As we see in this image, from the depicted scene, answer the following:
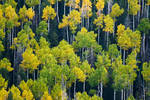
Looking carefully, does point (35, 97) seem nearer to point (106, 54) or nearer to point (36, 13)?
point (106, 54)

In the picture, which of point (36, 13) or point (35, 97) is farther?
point (36, 13)

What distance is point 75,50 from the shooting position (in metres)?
65.2

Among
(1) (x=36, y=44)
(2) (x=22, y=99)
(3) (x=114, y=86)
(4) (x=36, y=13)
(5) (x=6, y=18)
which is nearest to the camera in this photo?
(2) (x=22, y=99)

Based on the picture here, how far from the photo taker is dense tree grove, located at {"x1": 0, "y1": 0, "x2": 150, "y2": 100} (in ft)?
179

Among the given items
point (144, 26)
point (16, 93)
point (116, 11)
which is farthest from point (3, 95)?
point (116, 11)

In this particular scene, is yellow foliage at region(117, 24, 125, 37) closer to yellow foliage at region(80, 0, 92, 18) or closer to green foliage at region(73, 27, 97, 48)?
green foliage at region(73, 27, 97, 48)

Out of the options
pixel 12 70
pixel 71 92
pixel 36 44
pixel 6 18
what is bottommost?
pixel 71 92

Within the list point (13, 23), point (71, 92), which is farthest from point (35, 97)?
point (13, 23)

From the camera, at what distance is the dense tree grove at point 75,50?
54650 mm

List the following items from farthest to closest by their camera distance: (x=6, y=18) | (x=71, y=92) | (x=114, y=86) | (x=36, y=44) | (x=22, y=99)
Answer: (x=6, y=18), (x=36, y=44), (x=71, y=92), (x=114, y=86), (x=22, y=99)

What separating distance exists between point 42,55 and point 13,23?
38.0ft

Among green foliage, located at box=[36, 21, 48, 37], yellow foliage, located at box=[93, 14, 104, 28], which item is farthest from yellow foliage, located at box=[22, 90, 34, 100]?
yellow foliage, located at box=[93, 14, 104, 28]

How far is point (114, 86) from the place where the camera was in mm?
54375

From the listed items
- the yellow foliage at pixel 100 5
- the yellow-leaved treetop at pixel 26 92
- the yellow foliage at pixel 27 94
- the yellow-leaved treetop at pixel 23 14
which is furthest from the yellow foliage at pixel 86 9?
the yellow foliage at pixel 27 94
